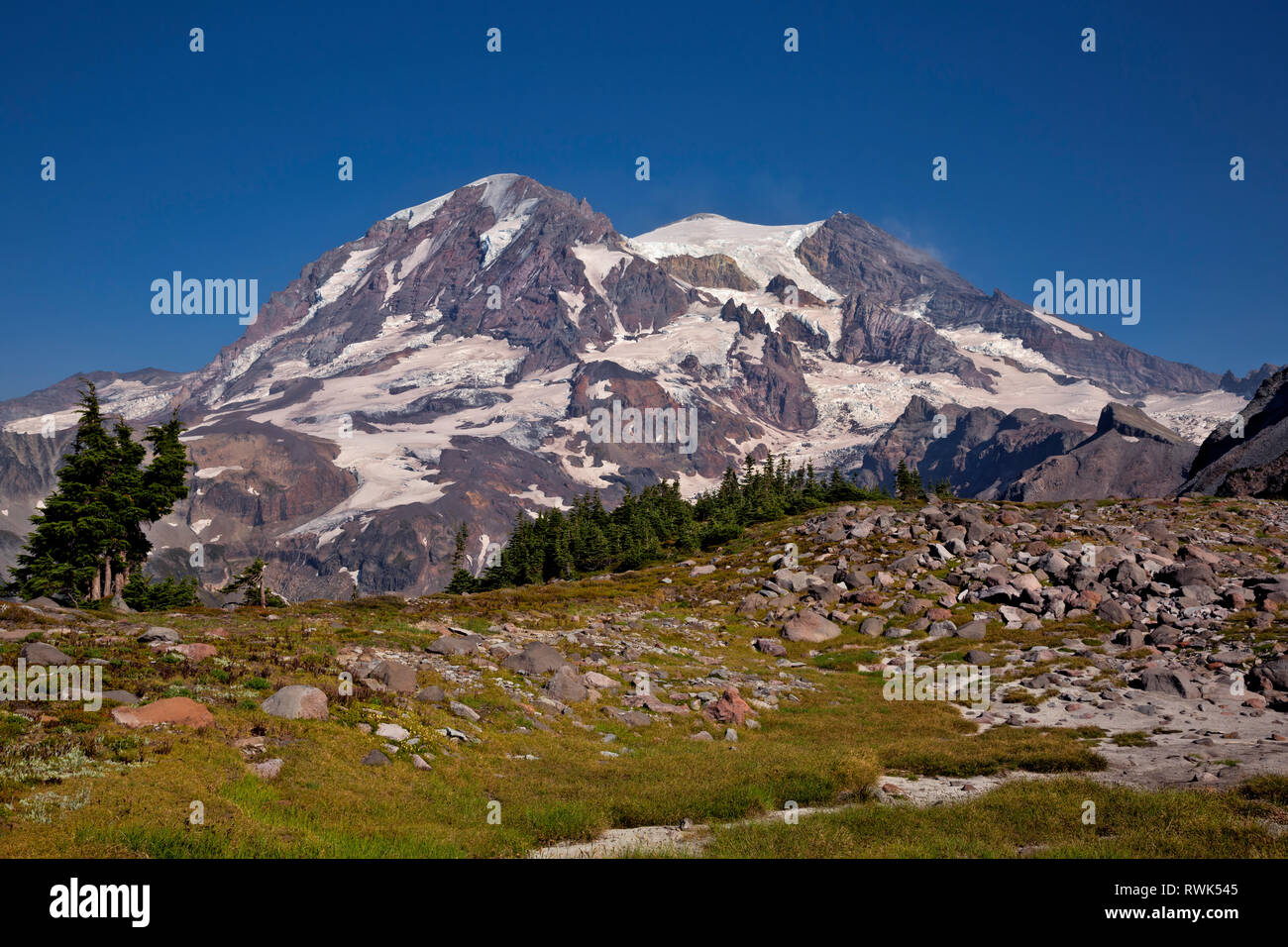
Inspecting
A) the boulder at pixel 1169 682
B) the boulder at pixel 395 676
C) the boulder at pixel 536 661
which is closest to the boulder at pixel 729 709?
the boulder at pixel 536 661

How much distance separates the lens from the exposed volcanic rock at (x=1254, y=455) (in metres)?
78.8

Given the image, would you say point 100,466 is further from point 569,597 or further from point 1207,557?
point 1207,557

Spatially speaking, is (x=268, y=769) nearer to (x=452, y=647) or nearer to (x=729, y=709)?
(x=452, y=647)

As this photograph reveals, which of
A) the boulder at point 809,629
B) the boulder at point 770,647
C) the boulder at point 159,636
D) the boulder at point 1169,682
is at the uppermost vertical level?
the boulder at point 159,636

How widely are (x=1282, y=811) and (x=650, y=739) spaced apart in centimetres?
1634

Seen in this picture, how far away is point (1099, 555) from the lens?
168 ft

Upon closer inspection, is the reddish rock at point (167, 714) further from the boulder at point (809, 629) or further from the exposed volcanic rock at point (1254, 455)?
the exposed volcanic rock at point (1254, 455)

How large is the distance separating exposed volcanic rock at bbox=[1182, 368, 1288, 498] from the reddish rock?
94518 mm

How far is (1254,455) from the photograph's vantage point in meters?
88.7

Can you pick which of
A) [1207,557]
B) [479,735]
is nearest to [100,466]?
[479,735]

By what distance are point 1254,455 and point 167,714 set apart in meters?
111

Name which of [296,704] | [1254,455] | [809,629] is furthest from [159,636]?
[1254,455]

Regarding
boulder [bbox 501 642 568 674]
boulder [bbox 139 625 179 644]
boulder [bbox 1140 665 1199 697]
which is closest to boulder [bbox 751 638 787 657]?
boulder [bbox 501 642 568 674]

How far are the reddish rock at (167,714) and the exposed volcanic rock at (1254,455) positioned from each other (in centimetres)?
9452
